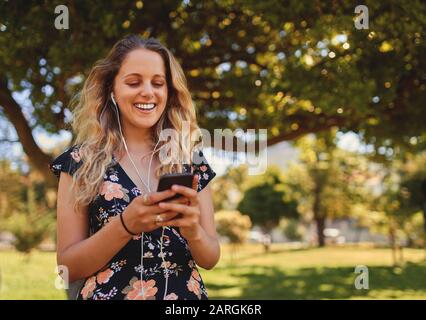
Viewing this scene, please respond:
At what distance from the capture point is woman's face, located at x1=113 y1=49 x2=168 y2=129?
7.89 ft

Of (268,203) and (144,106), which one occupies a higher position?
(268,203)

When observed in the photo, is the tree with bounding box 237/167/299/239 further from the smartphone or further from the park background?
the smartphone

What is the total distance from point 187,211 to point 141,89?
2.27 ft

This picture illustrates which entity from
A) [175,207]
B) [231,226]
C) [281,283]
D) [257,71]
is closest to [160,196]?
[175,207]

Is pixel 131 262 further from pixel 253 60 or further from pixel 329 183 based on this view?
pixel 329 183

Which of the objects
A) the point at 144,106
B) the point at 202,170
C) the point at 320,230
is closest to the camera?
the point at 144,106

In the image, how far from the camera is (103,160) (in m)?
2.31

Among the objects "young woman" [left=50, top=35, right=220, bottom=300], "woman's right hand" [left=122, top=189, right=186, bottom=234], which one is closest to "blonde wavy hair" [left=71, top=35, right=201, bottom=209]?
"young woman" [left=50, top=35, right=220, bottom=300]

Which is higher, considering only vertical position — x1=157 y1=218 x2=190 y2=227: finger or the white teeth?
the white teeth

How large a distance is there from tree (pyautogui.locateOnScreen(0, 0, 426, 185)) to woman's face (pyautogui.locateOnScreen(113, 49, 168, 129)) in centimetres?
412

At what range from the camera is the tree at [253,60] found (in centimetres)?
642

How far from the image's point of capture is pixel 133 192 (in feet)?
7.52
